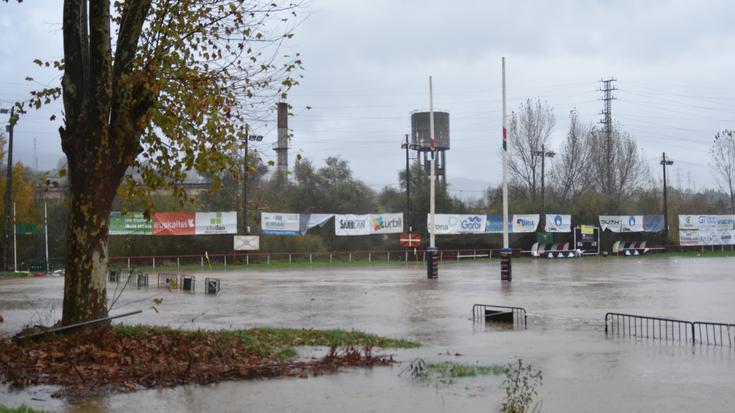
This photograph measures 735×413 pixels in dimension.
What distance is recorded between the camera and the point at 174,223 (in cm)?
5338

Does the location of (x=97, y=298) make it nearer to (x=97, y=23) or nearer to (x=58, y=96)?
(x=58, y=96)

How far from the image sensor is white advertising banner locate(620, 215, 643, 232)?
231 feet

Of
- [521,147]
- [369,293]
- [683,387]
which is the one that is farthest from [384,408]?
[521,147]

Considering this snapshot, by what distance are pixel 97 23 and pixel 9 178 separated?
39.4m

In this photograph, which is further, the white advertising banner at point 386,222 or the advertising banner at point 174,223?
the white advertising banner at point 386,222

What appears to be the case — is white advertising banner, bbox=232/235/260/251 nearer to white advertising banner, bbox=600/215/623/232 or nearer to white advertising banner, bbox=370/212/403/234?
white advertising banner, bbox=370/212/403/234

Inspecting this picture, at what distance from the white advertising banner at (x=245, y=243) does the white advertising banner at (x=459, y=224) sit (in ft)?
47.4

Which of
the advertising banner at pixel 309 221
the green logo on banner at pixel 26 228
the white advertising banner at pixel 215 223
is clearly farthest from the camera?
the advertising banner at pixel 309 221

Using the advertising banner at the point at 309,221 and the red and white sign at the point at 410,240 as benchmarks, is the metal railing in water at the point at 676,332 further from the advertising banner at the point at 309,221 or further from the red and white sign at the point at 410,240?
the red and white sign at the point at 410,240

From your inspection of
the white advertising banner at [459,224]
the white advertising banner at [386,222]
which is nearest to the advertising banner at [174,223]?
the white advertising banner at [386,222]

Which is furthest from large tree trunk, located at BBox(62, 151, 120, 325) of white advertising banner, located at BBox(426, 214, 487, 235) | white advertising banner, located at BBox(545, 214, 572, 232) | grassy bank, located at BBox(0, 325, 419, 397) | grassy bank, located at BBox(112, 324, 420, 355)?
white advertising banner, located at BBox(545, 214, 572, 232)

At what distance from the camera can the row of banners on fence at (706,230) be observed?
71.3m

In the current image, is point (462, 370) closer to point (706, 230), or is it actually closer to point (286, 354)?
point (286, 354)

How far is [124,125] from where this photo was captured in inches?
483
